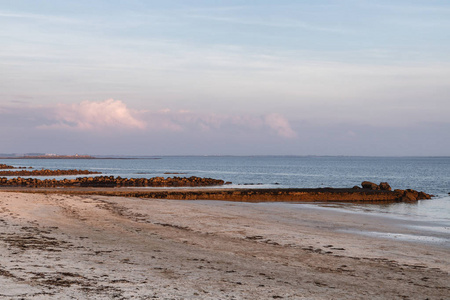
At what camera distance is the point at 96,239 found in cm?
1398

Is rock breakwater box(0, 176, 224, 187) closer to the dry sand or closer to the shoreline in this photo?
the shoreline

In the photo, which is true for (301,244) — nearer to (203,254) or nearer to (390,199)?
(203,254)

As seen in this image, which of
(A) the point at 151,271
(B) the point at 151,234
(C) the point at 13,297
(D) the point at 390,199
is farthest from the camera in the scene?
(D) the point at 390,199

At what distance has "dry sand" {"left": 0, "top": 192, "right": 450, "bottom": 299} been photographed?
27.8 ft

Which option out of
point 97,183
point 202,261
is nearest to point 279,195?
point 97,183

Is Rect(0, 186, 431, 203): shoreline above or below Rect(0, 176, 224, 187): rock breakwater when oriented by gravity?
above

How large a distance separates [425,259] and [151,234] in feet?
28.1

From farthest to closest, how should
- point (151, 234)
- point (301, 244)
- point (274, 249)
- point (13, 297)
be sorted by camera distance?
point (151, 234), point (301, 244), point (274, 249), point (13, 297)

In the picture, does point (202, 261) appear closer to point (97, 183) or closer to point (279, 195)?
point (279, 195)

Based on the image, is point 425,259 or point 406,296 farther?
point 425,259

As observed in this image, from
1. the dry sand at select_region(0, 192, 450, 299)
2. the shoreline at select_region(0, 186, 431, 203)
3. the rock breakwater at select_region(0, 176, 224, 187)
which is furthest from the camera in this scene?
the rock breakwater at select_region(0, 176, 224, 187)

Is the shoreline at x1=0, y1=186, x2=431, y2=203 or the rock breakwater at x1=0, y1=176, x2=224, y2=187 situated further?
the rock breakwater at x1=0, y1=176, x2=224, y2=187

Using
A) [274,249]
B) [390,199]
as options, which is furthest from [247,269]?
[390,199]

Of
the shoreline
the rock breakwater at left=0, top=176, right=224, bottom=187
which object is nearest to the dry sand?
Result: the shoreline
